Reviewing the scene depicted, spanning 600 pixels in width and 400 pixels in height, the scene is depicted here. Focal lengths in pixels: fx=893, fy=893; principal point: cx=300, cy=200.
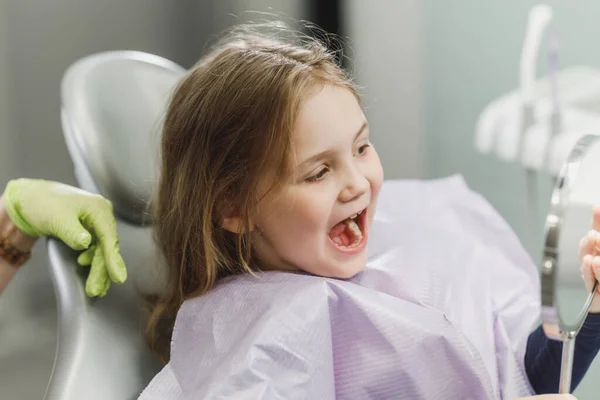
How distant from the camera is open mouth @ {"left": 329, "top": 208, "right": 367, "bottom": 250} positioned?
1144 millimetres

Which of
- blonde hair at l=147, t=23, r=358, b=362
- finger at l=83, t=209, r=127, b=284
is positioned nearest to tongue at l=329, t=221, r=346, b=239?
blonde hair at l=147, t=23, r=358, b=362

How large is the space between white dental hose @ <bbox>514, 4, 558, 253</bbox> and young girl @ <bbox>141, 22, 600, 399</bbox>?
0.83m

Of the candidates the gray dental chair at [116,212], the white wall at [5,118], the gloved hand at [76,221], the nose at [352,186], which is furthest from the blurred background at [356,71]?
the nose at [352,186]

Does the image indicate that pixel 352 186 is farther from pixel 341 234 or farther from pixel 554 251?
pixel 554 251

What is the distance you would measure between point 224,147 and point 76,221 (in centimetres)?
27

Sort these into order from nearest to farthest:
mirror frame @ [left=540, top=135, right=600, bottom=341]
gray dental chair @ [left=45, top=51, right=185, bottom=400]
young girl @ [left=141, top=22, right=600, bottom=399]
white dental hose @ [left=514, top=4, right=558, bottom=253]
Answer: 1. mirror frame @ [left=540, top=135, right=600, bottom=341]
2. young girl @ [left=141, top=22, right=600, bottom=399]
3. gray dental chair @ [left=45, top=51, right=185, bottom=400]
4. white dental hose @ [left=514, top=4, right=558, bottom=253]

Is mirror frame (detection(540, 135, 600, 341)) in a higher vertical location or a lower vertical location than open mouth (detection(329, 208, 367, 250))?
higher

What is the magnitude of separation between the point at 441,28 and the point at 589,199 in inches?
61.7

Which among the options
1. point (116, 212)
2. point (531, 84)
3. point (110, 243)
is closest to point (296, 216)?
point (110, 243)

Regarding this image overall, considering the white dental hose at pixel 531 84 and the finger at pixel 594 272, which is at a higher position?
the finger at pixel 594 272

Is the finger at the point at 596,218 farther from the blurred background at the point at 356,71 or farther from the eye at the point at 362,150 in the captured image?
the blurred background at the point at 356,71

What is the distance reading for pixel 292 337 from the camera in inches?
39.8

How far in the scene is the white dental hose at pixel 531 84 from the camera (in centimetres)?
196

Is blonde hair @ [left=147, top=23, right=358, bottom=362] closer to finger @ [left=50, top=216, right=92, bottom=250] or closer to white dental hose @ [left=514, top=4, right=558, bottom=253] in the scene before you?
finger @ [left=50, top=216, right=92, bottom=250]
